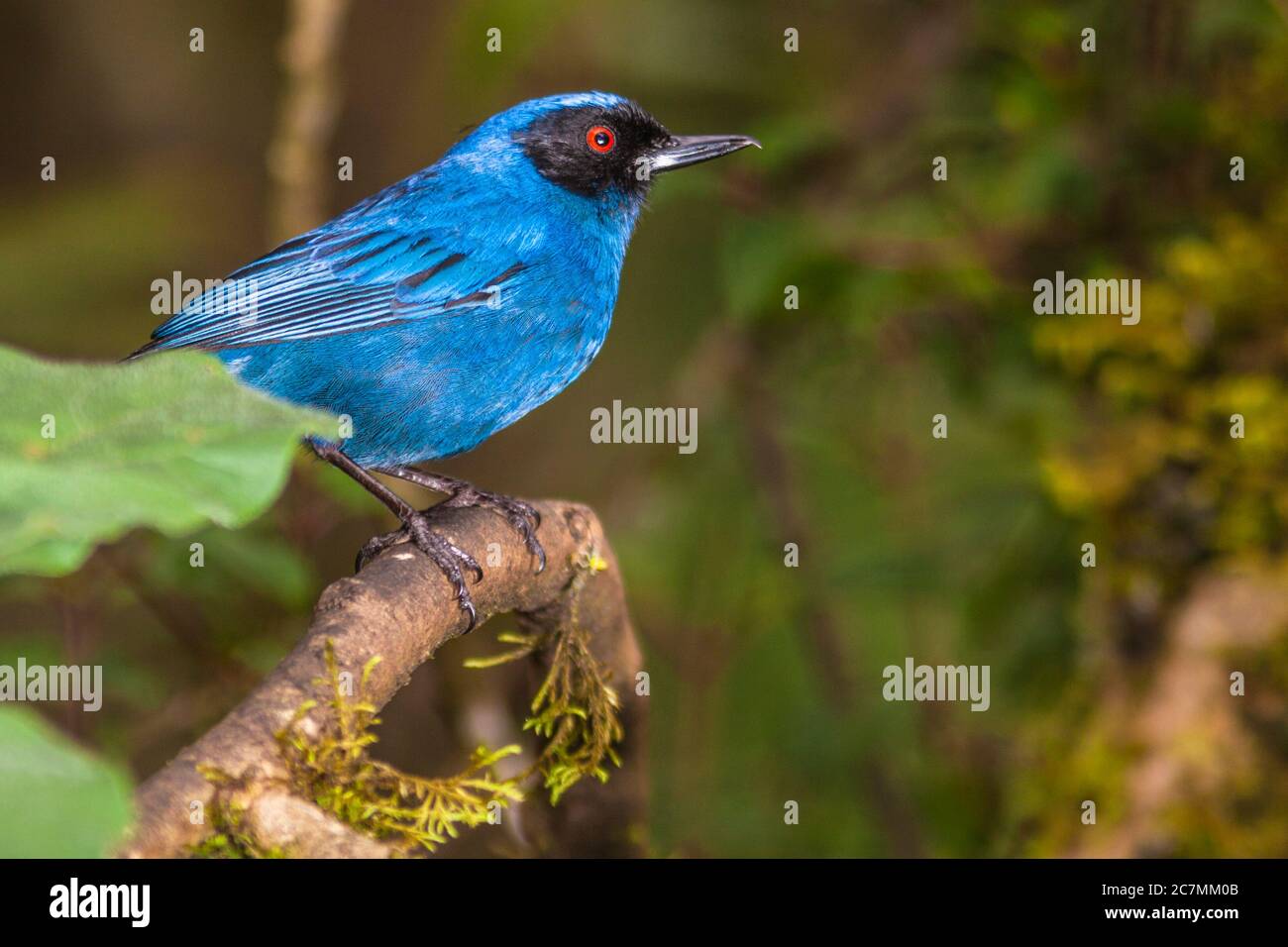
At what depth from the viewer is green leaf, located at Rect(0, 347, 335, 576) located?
1.08m

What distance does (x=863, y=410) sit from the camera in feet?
19.3

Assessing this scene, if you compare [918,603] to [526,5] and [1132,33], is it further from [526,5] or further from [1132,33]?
[526,5]

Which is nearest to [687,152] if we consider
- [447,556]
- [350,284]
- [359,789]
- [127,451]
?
[350,284]

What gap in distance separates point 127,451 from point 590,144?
9.68 feet

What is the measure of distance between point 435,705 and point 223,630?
79 centimetres

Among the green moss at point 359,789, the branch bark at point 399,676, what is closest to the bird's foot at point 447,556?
the branch bark at point 399,676

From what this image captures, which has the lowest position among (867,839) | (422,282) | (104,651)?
(867,839)

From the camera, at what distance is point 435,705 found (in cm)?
481

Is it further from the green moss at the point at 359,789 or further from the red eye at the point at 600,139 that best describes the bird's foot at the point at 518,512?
the red eye at the point at 600,139

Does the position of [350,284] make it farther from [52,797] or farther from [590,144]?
[52,797]

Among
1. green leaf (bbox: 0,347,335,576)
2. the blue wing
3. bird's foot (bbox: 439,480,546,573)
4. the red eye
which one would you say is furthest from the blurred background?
green leaf (bbox: 0,347,335,576)

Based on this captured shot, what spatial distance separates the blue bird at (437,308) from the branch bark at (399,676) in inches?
10.0

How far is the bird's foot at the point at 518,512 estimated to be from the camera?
2882mm
